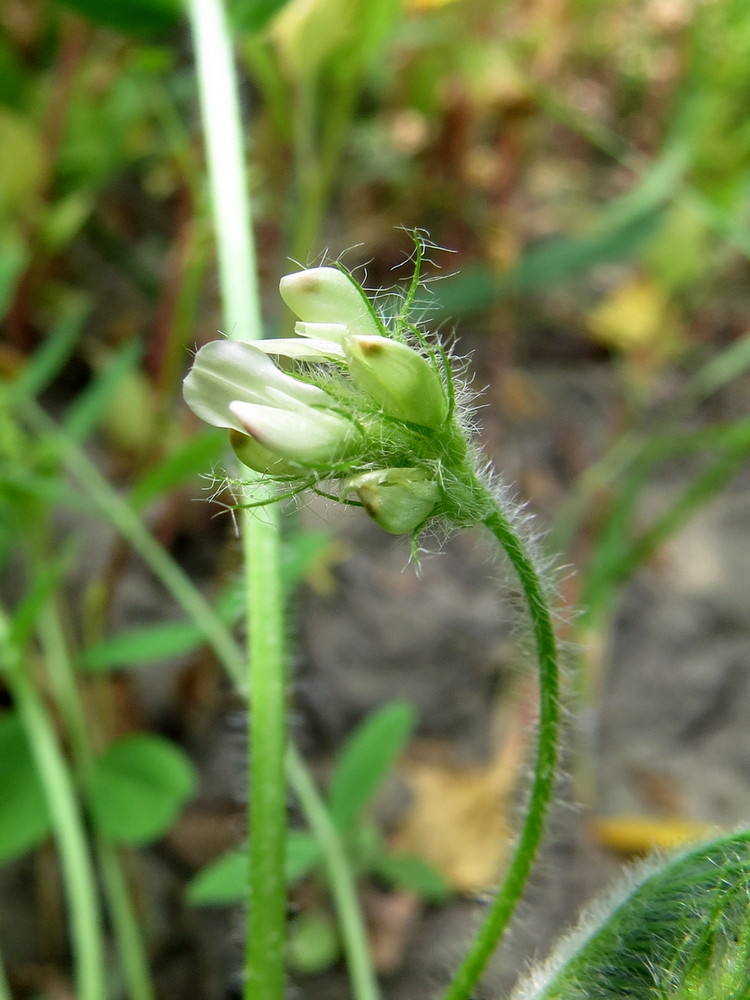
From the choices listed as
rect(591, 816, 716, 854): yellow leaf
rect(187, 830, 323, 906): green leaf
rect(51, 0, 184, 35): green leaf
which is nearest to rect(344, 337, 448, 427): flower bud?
rect(187, 830, 323, 906): green leaf

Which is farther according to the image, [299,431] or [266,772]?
[266,772]

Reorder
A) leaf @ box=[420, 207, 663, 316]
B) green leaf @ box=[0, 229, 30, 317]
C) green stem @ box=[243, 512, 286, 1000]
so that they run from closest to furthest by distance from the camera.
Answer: green stem @ box=[243, 512, 286, 1000], green leaf @ box=[0, 229, 30, 317], leaf @ box=[420, 207, 663, 316]

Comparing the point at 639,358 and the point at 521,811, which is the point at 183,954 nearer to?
the point at 521,811

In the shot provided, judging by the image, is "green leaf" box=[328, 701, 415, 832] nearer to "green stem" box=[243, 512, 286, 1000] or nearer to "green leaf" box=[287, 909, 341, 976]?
"green leaf" box=[287, 909, 341, 976]

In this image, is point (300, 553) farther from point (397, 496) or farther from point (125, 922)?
point (397, 496)

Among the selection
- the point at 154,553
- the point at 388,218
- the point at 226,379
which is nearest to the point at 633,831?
the point at 154,553

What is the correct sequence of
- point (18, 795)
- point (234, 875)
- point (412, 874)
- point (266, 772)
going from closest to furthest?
point (266, 772)
point (234, 875)
point (18, 795)
point (412, 874)

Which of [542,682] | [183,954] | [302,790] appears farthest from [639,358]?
[542,682]
